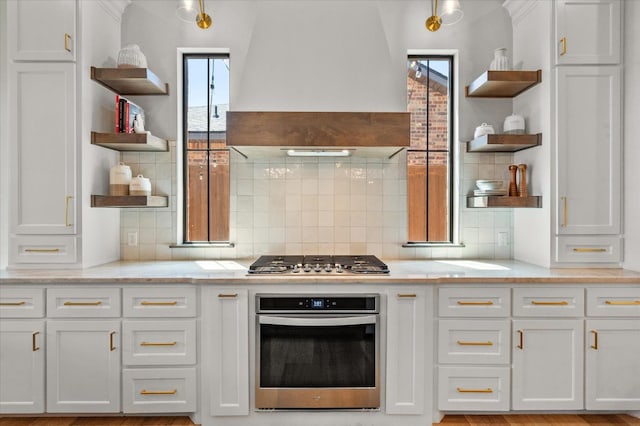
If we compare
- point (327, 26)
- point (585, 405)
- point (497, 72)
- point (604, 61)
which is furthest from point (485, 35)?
point (585, 405)

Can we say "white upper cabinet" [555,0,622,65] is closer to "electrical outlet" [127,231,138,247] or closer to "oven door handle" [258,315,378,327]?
Result: "oven door handle" [258,315,378,327]

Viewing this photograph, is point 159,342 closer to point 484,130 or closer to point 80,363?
point 80,363

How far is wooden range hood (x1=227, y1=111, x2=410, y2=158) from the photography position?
227 cm

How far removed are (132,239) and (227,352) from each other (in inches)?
51.5

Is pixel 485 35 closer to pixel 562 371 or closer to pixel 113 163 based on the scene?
pixel 562 371

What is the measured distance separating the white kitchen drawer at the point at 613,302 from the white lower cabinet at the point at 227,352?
1986 mm

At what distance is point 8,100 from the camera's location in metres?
2.48

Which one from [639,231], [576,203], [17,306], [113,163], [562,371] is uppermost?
[113,163]

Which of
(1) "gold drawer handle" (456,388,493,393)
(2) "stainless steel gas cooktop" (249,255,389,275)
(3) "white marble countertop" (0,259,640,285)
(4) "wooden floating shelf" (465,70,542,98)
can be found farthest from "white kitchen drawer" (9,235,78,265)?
(4) "wooden floating shelf" (465,70,542,98)

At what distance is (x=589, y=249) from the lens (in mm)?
2547

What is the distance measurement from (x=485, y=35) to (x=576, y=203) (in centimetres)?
143

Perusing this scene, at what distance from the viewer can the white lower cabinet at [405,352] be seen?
7.41 ft

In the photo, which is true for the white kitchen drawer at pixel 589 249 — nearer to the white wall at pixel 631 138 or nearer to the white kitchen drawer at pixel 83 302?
the white wall at pixel 631 138

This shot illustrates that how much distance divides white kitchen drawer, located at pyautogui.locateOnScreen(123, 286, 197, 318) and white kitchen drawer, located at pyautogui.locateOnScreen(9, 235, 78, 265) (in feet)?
1.86
